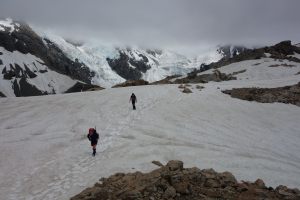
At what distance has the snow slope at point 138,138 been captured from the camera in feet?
79.3

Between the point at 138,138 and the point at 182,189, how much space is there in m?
15.6

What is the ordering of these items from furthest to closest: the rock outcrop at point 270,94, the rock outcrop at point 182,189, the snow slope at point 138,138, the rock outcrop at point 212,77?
1. the rock outcrop at point 212,77
2. the rock outcrop at point 270,94
3. the snow slope at point 138,138
4. the rock outcrop at point 182,189

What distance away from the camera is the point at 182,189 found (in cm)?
1745

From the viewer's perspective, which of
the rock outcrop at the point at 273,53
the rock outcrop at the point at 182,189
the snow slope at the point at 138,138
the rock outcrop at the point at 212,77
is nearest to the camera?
the rock outcrop at the point at 182,189

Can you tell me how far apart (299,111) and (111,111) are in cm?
2255

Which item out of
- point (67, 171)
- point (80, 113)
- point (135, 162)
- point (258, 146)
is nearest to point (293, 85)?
point (258, 146)

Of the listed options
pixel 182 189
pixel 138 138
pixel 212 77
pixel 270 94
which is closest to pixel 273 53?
Answer: pixel 212 77

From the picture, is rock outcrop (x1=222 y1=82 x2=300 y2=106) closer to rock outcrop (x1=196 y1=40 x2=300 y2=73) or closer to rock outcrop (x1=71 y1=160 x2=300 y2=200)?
rock outcrop (x1=71 y1=160 x2=300 y2=200)

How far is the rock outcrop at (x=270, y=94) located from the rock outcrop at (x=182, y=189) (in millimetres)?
33166

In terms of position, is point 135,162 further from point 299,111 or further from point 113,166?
point 299,111

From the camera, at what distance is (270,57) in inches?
3954

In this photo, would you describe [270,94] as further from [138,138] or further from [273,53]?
[273,53]

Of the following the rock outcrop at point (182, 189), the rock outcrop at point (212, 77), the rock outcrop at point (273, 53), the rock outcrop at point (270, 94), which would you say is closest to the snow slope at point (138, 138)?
the rock outcrop at point (270, 94)

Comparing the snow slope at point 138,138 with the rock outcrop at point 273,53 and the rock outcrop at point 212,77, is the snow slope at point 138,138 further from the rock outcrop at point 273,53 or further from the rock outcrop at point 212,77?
the rock outcrop at point 273,53
